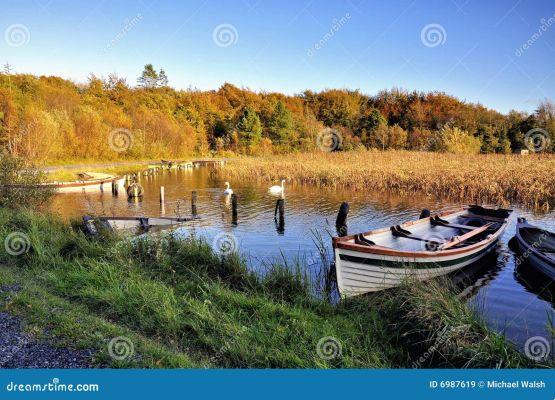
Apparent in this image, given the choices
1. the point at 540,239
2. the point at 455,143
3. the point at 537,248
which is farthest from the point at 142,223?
the point at 455,143

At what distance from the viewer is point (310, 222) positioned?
1525cm

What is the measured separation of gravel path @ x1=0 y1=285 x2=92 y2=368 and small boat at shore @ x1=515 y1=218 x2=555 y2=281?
8.88m

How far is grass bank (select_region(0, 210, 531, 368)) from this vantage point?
15.3 feet

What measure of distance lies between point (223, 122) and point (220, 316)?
54.2 meters

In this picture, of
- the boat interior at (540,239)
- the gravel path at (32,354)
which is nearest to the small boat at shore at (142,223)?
the gravel path at (32,354)

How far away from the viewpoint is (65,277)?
266 inches

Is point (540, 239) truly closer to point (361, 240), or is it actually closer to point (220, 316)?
point (361, 240)

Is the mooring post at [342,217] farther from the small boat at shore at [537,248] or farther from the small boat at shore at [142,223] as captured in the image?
the small boat at shore at [142,223]

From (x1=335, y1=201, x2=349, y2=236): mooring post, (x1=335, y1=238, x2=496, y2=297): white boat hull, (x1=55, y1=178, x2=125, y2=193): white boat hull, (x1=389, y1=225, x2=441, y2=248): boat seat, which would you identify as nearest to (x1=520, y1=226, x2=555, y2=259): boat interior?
(x1=389, y1=225, x2=441, y2=248): boat seat

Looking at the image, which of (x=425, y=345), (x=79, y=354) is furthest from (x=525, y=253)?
(x=79, y=354)

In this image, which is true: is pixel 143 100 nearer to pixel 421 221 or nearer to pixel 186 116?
pixel 186 116

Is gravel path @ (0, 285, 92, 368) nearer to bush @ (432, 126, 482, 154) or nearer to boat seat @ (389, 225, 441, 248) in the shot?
boat seat @ (389, 225, 441, 248)

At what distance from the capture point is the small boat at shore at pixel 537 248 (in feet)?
29.3

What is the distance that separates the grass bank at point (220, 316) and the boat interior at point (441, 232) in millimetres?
2224
